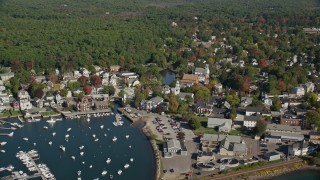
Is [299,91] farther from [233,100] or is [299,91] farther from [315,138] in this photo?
[315,138]

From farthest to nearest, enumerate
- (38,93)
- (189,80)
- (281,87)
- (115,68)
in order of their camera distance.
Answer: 1. (115,68)
2. (189,80)
3. (281,87)
4. (38,93)

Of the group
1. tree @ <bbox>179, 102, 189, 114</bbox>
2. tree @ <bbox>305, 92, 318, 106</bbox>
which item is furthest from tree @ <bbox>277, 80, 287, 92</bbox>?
tree @ <bbox>179, 102, 189, 114</bbox>

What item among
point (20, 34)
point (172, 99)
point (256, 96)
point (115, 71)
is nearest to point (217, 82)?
point (256, 96)

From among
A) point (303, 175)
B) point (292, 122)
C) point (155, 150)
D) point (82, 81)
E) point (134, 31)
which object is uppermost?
point (134, 31)

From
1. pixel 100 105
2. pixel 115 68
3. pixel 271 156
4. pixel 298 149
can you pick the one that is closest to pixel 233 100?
pixel 298 149

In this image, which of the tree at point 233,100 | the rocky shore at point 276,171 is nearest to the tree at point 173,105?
the tree at point 233,100

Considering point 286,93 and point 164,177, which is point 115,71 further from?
point 164,177

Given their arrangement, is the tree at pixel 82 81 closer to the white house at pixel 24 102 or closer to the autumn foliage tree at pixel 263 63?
the white house at pixel 24 102
